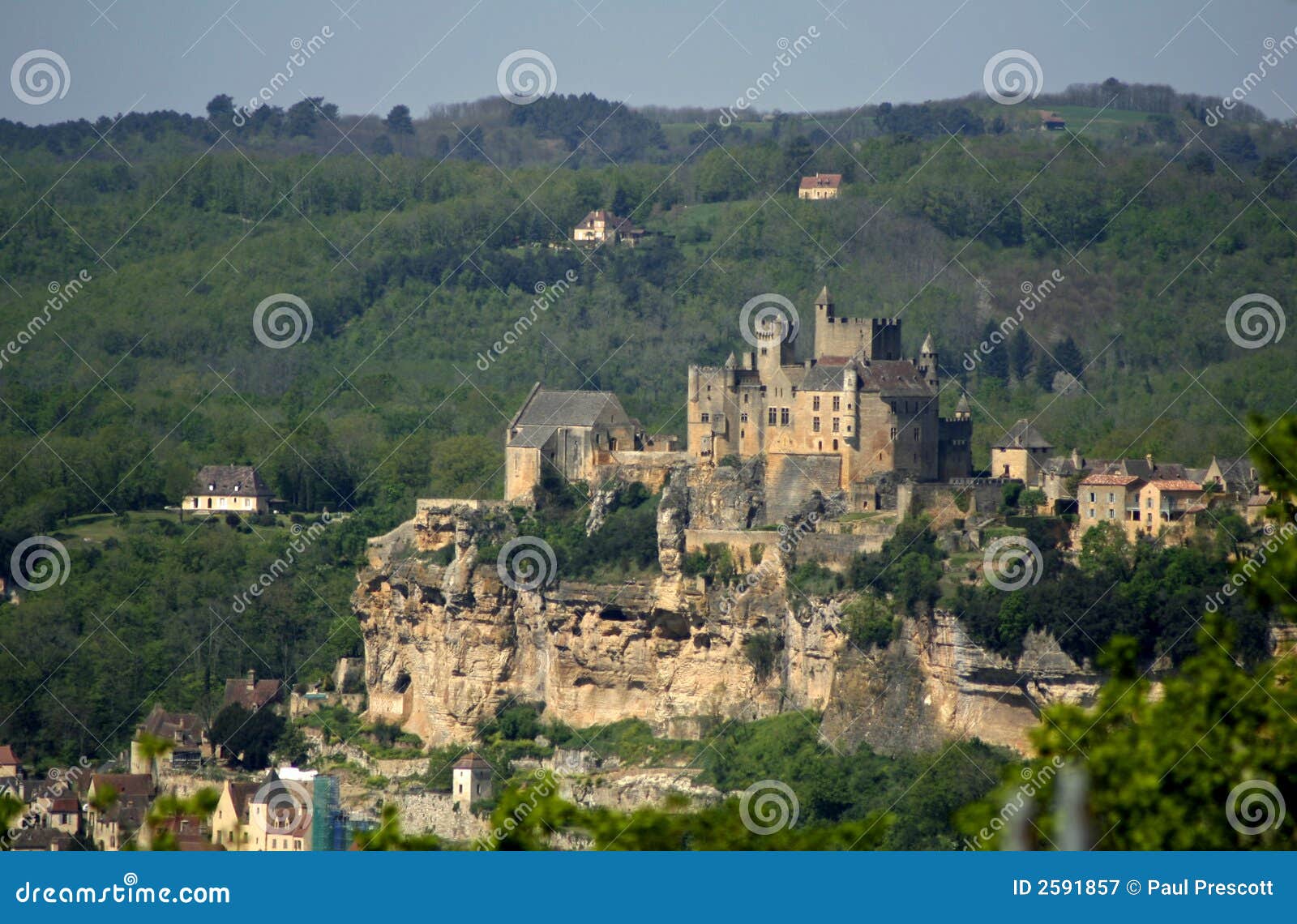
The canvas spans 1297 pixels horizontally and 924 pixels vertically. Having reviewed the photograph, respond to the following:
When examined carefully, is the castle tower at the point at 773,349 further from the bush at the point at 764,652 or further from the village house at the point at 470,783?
the village house at the point at 470,783

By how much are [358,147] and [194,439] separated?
217ft

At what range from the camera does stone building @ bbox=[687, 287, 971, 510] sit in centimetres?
6081

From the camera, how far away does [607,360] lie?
117625mm

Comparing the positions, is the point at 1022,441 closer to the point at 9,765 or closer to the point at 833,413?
the point at 833,413

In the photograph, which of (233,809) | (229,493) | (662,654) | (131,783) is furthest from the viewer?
(229,493)

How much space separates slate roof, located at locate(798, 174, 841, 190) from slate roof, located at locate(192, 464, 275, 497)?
4562 cm

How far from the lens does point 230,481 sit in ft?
309

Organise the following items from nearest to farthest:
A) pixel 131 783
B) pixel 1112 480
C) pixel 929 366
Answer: pixel 1112 480 < pixel 929 366 < pixel 131 783

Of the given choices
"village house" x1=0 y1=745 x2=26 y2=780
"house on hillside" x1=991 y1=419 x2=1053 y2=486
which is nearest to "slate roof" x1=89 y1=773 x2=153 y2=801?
"village house" x1=0 y1=745 x2=26 y2=780

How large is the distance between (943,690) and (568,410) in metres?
15.9

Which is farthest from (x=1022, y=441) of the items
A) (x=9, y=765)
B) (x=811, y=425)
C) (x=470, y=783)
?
(x=9, y=765)

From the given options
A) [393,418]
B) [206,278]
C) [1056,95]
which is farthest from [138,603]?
[1056,95]

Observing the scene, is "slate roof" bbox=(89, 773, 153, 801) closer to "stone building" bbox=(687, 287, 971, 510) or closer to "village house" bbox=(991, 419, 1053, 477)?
"stone building" bbox=(687, 287, 971, 510)

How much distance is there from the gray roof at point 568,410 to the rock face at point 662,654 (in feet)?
8.89
